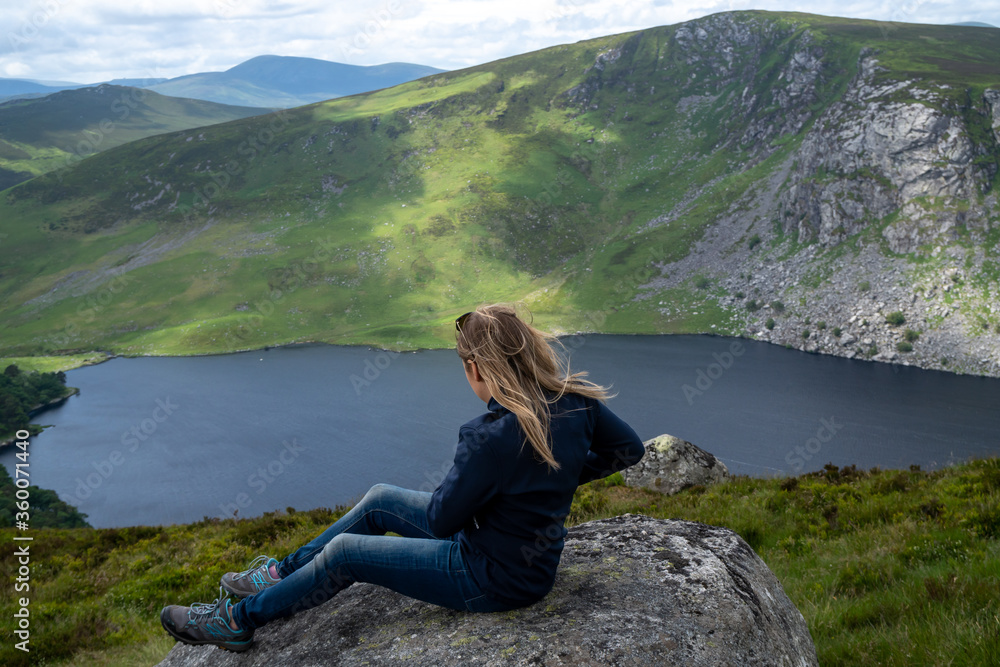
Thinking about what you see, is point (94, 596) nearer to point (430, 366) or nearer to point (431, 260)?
point (430, 366)

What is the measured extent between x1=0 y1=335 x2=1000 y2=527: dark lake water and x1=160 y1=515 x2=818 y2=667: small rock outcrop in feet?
171

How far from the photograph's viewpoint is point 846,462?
198ft

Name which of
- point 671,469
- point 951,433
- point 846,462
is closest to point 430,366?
point 846,462

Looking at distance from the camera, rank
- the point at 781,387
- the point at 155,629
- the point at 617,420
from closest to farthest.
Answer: the point at 617,420
the point at 155,629
the point at 781,387

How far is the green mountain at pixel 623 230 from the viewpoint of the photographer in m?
111

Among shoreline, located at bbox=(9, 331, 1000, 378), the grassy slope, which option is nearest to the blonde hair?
the grassy slope

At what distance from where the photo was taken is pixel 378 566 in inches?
188

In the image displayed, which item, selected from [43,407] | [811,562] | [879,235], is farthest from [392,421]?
[879,235]

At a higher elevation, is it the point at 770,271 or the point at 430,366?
the point at 770,271

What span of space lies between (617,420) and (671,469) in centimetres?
1242
